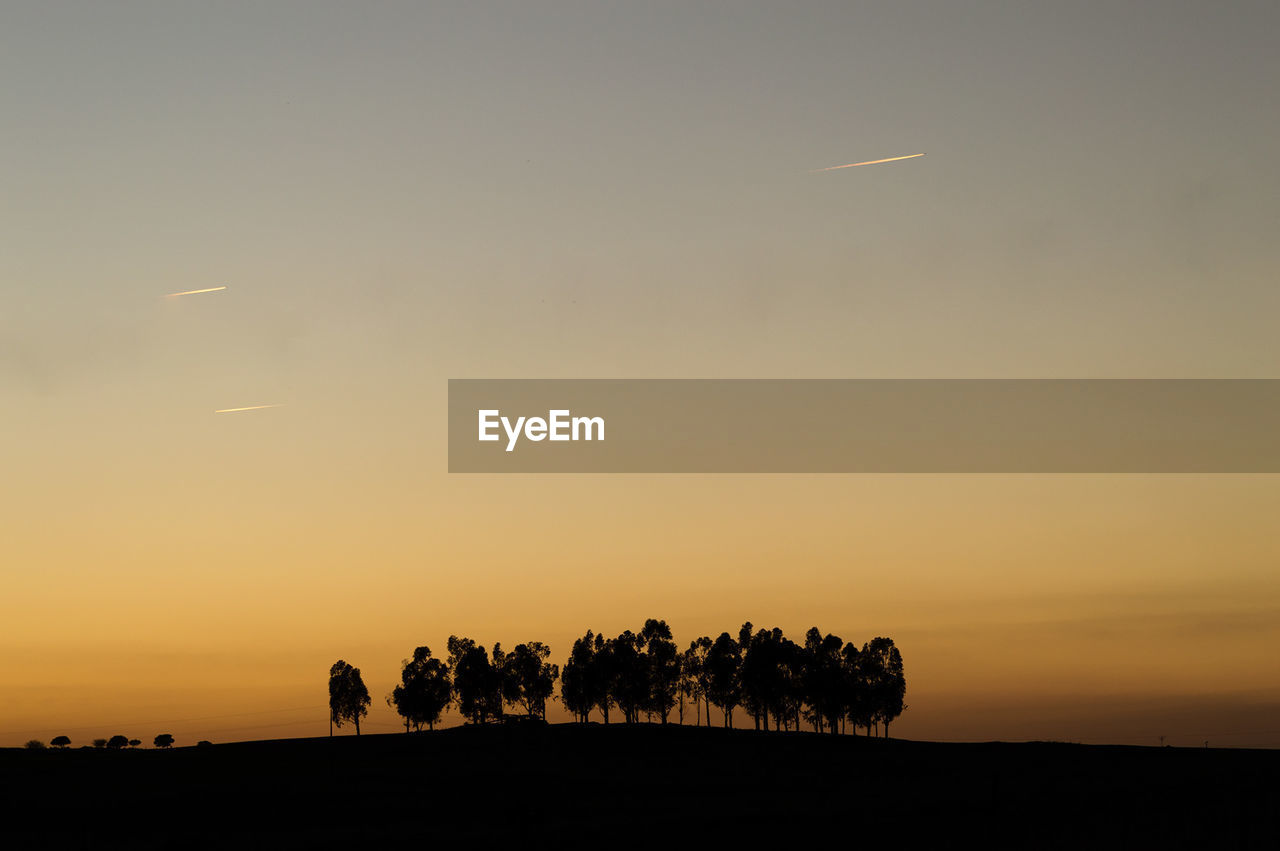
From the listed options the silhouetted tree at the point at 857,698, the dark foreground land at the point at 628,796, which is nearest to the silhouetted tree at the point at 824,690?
the silhouetted tree at the point at 857,698

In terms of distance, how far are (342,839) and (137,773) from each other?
136 feet

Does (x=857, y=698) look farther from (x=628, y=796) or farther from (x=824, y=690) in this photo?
(x=628, y=796)

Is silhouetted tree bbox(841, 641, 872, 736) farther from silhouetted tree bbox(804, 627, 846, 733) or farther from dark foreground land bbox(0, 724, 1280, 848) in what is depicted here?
dark foreground land bbox(0, 724, 1280, 848)

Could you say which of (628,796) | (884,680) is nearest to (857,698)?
(884,680)

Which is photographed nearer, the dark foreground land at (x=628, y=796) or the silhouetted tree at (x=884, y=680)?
the dark foreground land at (x=628, y=796)

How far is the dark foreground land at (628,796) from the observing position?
60781 millimetres

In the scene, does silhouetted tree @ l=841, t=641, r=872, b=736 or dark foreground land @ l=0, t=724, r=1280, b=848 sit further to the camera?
silhouetted tree @ l=841, t=641, r=872, b=736

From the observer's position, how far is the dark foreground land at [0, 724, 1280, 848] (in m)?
60.8

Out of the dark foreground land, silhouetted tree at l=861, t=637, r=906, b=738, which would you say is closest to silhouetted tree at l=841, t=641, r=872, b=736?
silhouetted tree at l=861, t=637, r=906, b=738

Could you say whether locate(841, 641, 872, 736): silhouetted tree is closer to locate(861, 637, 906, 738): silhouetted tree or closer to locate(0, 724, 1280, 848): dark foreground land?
locate(861, 637, 906, 738): silhouetted tree

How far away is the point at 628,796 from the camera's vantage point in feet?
274

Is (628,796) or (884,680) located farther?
(884,680)

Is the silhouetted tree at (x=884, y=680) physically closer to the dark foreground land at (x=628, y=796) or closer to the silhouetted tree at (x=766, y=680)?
the silhouetted tree at (x=766, y=680)

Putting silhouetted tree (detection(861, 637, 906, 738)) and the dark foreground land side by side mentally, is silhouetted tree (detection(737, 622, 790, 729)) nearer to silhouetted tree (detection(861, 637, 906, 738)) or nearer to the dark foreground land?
silhouetted tree (detection(861, 637, 906, 738))
